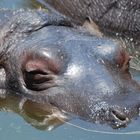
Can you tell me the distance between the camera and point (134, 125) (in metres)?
4.87

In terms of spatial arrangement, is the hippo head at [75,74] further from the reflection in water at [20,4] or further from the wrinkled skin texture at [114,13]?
the reflection in water at [20,4]

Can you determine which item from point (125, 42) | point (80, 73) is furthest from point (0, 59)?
point (125, 42)

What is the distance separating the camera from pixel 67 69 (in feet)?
17.1

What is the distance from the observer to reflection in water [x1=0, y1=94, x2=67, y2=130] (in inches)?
203

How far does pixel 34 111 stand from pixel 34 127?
306 mm

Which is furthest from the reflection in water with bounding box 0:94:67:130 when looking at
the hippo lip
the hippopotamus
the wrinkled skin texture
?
the wrinkled skin texture

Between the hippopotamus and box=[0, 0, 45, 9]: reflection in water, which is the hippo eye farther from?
box=[0, 0, 45, 9]: reflection in water

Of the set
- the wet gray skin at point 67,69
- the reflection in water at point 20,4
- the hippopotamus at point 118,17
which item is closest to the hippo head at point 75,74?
the wet gray skin at point 67,69

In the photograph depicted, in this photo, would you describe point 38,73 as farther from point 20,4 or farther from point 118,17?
point 20,4

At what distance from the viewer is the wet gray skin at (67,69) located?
496 centimetres

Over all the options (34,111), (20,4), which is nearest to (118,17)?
(20,4)

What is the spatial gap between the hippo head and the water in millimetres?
69

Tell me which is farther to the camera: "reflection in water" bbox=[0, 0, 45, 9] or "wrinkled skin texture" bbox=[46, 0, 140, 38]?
"reflection in water" bbox=[0, 0, 45, 9]

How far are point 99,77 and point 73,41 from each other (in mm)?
535
